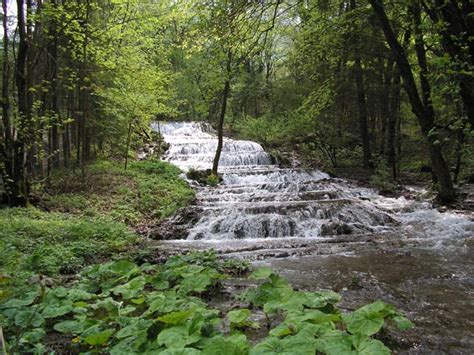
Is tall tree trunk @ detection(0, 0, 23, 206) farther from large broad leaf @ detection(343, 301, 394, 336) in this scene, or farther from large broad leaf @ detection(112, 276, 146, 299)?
large broad leaf @ detection(343, 301, 394, 336)

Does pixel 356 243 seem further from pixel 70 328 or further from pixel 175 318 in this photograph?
pixel 70 328

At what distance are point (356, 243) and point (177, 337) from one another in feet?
20.8

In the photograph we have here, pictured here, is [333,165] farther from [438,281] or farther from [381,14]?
[438,281]

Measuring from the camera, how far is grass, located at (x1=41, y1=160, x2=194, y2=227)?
1119 centimetres

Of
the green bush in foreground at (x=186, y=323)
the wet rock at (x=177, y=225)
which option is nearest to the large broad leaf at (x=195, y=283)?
the green bush in foreground at (x=186, y=323)

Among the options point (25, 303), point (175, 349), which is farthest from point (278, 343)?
point (25, 303)

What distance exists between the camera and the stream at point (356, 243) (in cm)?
424

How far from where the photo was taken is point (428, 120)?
909cm

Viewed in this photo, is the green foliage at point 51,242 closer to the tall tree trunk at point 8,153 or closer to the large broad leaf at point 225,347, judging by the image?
the tall tree trunk at point 8,153

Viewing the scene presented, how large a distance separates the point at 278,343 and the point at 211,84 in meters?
13.5

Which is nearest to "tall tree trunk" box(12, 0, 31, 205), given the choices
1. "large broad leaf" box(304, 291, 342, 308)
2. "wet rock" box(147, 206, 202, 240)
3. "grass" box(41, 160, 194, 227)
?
"grass" box(41, 160, 194, 227)

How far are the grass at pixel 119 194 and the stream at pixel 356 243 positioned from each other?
117 centimetres

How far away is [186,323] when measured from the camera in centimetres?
265

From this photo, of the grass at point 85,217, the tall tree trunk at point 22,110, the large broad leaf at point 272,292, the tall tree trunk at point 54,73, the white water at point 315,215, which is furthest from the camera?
the tall tree trunk at point 54,73
